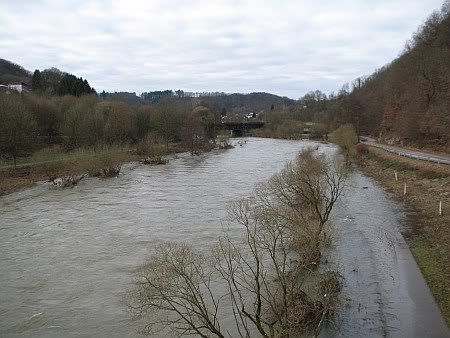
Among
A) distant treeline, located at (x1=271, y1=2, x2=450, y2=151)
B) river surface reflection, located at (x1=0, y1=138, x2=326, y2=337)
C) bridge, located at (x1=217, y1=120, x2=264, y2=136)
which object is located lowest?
river surface reflection, located at (x1=0, y1=138, x2=326, y2=337)

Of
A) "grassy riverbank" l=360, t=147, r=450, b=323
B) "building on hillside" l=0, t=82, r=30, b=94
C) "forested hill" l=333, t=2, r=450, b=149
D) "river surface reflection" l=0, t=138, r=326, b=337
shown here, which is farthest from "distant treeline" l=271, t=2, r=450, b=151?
"building on hillside" l=0, t=82, r=30, b=94

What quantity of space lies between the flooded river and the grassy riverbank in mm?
616

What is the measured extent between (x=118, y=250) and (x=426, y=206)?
20.4 meters

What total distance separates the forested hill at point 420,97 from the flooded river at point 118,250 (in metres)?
22.5

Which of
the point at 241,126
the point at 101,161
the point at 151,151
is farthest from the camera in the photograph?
the point at 241,126

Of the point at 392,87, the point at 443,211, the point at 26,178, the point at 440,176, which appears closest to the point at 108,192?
the point at 26,178

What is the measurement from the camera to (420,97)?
6025cm

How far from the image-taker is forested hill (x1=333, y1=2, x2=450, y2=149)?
2069 inches

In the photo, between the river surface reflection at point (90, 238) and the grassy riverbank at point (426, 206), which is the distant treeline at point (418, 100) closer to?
the grassy riverbank at point (426, 206)

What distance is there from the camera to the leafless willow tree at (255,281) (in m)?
10.3

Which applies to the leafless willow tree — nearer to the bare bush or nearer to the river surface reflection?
the river surface reflection

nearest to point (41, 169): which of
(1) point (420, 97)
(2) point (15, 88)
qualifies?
(1) point (420, 97)

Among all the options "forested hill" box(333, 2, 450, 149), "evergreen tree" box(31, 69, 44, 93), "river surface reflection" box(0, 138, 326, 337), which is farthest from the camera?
"evergreen tree" box(31, 69, 44, 93)

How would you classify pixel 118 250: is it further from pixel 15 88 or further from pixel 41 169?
pixel 15 88
